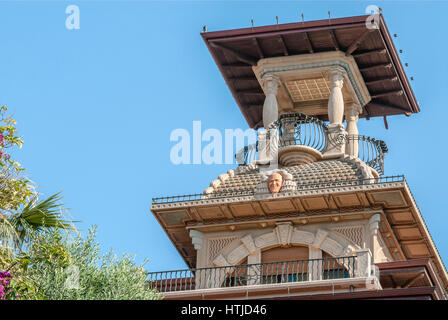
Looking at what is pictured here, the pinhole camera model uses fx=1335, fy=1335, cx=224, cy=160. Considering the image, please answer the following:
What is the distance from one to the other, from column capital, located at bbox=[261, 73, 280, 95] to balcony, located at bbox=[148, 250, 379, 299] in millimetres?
8235

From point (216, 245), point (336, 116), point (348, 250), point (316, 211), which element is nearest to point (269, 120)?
point (336, 116)

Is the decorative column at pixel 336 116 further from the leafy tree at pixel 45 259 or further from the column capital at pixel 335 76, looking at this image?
the leafy tree at pixel 45 259

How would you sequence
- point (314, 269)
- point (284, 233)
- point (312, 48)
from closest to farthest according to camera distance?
point (314, 269) → point (284, 233) → point (312, 48)

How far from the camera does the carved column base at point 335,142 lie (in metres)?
45.1

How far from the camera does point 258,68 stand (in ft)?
159

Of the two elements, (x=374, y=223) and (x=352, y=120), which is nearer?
(x=374, y=223)

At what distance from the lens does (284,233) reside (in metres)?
42.4

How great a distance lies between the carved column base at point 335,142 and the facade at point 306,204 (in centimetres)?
4

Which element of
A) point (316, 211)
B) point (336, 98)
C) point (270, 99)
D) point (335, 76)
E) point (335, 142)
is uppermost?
point (335, 76)

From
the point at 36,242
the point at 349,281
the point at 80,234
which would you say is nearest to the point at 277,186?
the point at 349,281

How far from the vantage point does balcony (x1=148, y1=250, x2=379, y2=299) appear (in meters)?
38.9

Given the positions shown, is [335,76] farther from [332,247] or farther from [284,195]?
[332,247]

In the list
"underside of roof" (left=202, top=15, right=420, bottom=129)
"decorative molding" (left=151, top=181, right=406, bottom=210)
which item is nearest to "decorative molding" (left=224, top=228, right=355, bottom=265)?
"decorative molding" (left=151, top=181, right=406, bottom=210)

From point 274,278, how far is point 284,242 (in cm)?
151
